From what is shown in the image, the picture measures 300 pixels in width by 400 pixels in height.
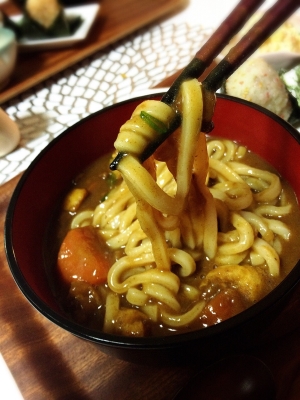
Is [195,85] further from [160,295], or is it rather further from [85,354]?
[85,354]

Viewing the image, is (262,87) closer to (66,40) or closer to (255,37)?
(255,37)

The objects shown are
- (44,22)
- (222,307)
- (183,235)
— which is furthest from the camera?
(44,22)

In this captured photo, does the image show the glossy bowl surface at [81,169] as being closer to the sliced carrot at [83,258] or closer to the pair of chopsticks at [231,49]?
the sliced carrot at [83,258]

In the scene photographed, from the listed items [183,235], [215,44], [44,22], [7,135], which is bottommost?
[7,135]

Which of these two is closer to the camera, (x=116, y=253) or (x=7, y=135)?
(x=116, y=253)

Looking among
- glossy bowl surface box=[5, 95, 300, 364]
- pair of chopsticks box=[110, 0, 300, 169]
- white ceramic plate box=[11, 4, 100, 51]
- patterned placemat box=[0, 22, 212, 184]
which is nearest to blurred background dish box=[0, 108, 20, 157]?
patterned placemat box=[0, 22, 212, 184]

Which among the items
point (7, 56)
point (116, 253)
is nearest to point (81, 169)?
point (116, 253)

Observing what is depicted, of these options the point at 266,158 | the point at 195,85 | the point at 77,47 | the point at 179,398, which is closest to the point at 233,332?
the point at 179,398
